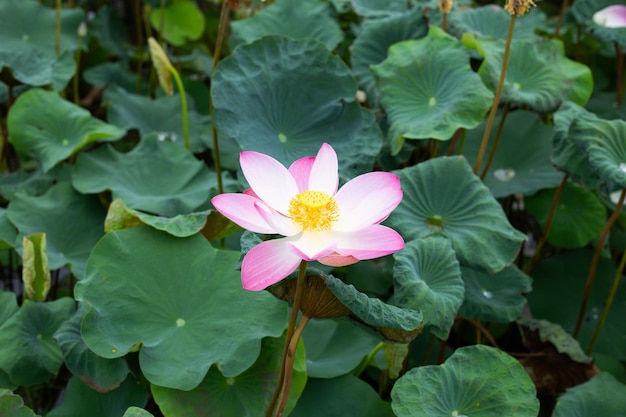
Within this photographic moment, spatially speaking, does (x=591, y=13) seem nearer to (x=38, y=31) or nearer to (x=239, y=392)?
(x=239, y=392)

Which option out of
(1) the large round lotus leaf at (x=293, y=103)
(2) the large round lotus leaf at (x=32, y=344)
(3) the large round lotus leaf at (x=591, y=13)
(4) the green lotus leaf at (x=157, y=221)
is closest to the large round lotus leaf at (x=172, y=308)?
(4) the green lotus leaf at (x=157, y=221)

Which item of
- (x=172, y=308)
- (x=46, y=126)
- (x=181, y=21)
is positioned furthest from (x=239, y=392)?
(x=181, y=21)

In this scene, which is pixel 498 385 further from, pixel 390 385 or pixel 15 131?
pixel 15 131

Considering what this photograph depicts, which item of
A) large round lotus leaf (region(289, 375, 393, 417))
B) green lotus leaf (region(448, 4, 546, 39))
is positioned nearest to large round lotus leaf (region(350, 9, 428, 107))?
green lotus leaf (region(448, 4, 546, 39))

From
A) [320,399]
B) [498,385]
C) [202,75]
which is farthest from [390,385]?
[202,75]

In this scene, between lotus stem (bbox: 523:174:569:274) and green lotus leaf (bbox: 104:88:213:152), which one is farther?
green lotus leaf (bbox: 104:88:213:152)

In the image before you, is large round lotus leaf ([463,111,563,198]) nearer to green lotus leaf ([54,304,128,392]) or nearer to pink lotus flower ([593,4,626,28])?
pink lotus flower ([593,4,626,28])
